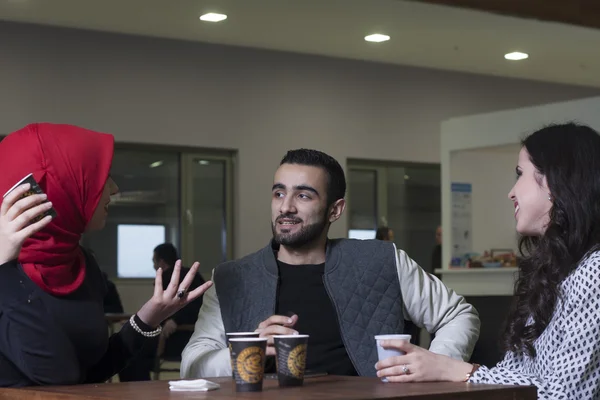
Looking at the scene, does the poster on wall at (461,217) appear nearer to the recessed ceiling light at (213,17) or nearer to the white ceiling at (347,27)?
the white ceiling at (347,27)

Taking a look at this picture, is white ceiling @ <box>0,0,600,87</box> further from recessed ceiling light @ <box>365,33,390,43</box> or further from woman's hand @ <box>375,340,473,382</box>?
woman's hand @ <box>375,340,473,382</box>

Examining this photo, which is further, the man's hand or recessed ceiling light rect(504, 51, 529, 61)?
recessed ceiling light rect(504, 51, 529, 61)

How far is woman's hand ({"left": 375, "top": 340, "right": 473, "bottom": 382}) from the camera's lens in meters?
2.22

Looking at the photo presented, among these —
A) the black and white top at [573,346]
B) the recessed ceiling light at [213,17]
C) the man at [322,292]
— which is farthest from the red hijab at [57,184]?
the recessed ceiling light at [213,17]

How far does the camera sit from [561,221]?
7.47 feet

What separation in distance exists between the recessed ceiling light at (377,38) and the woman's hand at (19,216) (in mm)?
7220

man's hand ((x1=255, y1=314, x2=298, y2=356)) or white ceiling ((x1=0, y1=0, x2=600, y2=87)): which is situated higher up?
white ceiling ((x1=0, y1=0, x2=600, y2=87))

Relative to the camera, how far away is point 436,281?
3111mm

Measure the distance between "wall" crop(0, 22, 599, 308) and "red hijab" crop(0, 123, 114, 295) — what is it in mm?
6572

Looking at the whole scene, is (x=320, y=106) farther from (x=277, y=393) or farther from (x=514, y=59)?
(x=277, y=393)

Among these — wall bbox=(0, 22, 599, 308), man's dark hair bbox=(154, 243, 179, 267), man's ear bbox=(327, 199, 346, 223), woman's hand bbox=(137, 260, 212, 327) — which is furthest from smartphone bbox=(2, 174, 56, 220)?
wall bbox=(0, 22, 599, 308)

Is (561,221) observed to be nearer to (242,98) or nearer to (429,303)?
(429,303)

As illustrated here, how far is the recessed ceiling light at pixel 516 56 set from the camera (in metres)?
9.95

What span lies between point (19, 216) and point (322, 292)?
1.13m
